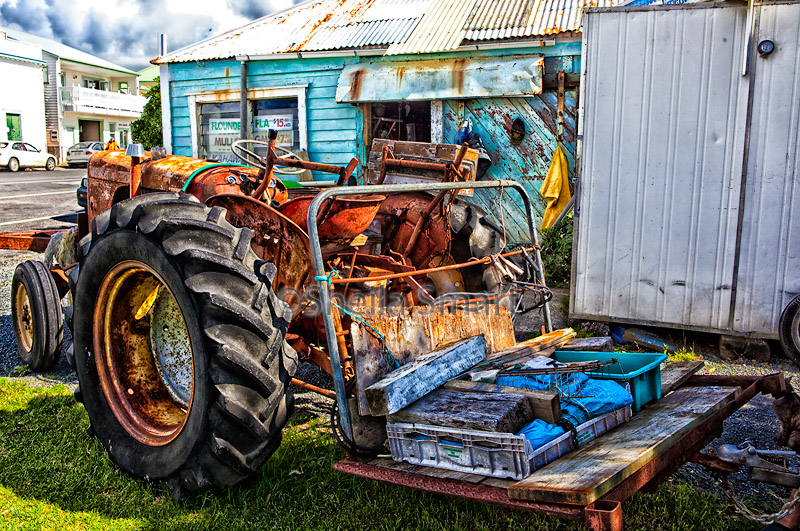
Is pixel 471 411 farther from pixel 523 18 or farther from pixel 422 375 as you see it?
pixel 523 18

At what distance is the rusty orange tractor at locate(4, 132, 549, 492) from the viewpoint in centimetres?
282

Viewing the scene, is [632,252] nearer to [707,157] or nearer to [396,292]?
[707,157]

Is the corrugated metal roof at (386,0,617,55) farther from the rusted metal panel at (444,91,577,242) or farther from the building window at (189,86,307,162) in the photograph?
the building window at (189,86,307,162)

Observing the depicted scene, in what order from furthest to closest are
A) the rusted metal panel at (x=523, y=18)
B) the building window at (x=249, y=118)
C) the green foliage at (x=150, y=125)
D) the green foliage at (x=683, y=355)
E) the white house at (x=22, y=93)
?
1. the white house at (x=22, y=93)
2. the green foliage at (x=150, y=125)
3. the building window at (x=249, y=118)
4. the rusted metal panel at (x=523, y=18)
5. the green foliage at (x=683, y=355)

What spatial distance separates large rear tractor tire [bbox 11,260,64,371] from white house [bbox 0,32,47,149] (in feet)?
109

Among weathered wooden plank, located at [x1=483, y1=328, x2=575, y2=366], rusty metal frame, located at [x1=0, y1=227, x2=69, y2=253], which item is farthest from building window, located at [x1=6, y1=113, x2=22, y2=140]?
weathered wooden plank, located at [x1=483, y1=328, x2=575, y2=366]

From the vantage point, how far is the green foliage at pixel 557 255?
808 cm

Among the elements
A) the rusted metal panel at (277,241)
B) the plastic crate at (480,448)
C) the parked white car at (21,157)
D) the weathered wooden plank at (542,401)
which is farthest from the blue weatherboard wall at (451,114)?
the parked white car at (21,157)

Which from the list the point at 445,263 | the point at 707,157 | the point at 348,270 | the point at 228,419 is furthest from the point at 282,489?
the point at 707,157

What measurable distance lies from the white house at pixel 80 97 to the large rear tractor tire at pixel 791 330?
1388 inches

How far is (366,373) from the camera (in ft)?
9.68

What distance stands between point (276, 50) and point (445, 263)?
6969mm

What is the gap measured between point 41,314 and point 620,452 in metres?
4.09

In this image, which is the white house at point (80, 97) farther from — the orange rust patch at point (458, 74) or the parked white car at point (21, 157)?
the orange rust patch at point (458, 74)
